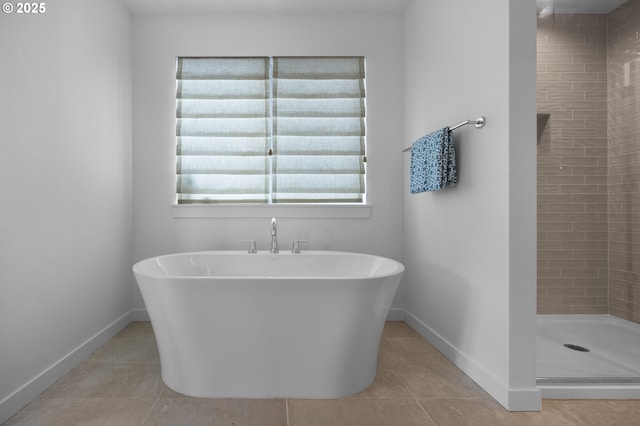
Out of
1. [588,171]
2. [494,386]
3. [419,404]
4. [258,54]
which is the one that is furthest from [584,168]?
[258,54]

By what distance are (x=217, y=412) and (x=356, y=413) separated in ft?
2.10

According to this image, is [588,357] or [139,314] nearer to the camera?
[588,357]

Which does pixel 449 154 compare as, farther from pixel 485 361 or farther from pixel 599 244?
pixel 599 244

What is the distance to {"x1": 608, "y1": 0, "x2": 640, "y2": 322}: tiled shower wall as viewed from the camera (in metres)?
2.37

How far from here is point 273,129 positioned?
10.2 ft

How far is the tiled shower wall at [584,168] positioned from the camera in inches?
95.8

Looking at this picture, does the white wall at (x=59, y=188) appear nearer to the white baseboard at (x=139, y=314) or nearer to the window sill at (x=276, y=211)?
the white baseboard at (x=139, y=314)

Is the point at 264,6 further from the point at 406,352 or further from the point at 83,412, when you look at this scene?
the point at 83,412

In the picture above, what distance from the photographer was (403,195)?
310 cm

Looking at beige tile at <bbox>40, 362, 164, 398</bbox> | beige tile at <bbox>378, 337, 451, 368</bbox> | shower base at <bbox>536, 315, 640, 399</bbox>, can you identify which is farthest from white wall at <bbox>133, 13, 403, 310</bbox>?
shower base at <bbox>536, 315, 640, 399</bbox>

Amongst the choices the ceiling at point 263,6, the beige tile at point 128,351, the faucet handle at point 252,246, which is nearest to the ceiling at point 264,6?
the ceiling at point 263,6

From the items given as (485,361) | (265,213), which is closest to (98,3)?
(265,213)

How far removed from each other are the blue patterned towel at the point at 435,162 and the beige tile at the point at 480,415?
3.81 feet

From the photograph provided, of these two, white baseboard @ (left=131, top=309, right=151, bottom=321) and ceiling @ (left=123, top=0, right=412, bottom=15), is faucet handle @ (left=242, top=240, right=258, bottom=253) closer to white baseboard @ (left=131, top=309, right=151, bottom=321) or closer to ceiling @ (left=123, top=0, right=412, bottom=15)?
white baseboard @ (left=131, top=309, right=151, bottom=321)
